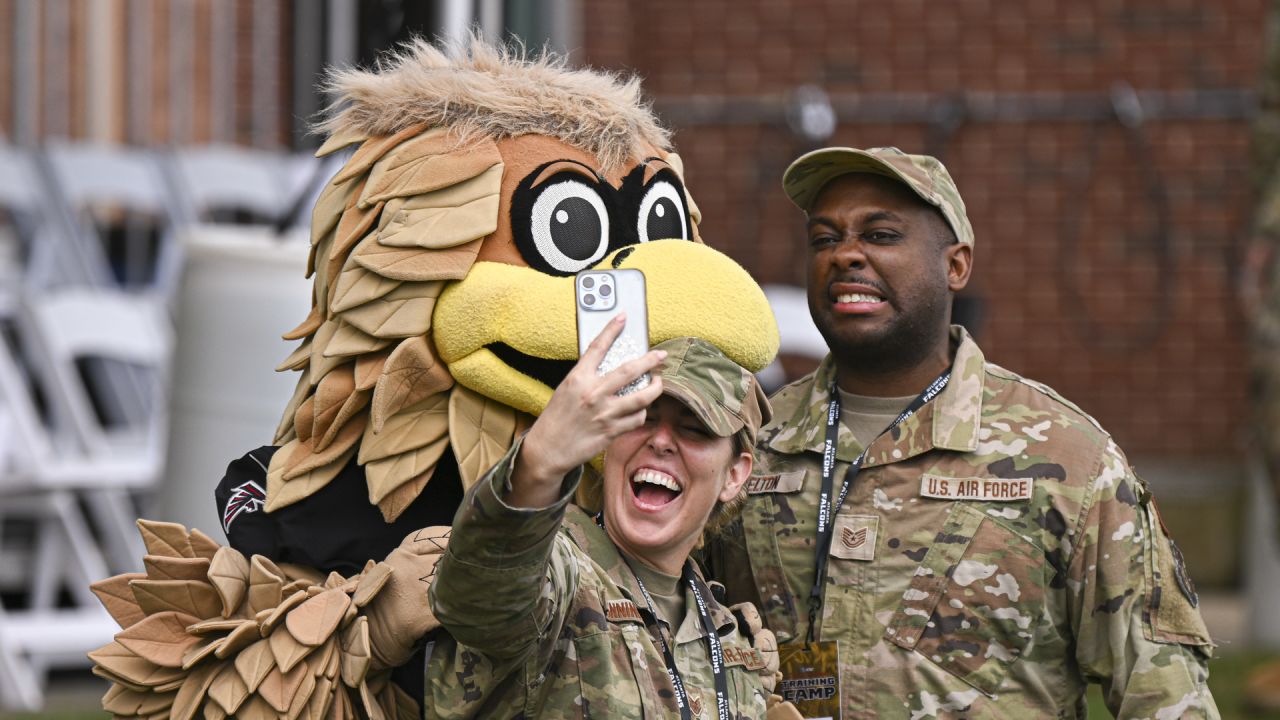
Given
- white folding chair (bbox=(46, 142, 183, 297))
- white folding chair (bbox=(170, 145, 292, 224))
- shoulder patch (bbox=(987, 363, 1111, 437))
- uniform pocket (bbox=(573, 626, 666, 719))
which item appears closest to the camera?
uniform pocket (bbox=(573, 626, 666, 719))

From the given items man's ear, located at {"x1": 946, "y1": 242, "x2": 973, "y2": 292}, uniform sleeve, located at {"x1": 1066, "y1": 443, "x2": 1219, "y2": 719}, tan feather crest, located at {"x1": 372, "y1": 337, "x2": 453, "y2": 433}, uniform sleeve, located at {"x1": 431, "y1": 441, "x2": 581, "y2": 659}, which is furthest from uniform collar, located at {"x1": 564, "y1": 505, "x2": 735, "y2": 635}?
man's ear, located at {"x1": 946, "y1": 242, "x2": 973, "y2": 292}

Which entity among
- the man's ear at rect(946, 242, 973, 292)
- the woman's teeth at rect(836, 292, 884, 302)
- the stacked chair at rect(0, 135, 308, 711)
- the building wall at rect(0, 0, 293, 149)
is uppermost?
the building wall at rect(0, 0, 293, 149)

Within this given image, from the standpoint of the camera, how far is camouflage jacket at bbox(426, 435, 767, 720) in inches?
97.0

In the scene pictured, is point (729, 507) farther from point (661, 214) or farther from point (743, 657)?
point (661, 214)

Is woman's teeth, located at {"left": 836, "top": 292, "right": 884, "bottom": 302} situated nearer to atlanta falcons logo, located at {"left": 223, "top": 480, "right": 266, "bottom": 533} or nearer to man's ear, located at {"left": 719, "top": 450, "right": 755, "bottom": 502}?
man's ear, located at {"left": 719, "top": 450, "right": 755, "bottom": 502}

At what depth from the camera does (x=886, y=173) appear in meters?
3.47

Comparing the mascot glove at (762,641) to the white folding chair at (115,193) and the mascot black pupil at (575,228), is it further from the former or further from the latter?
the white folding chair at (115,193)

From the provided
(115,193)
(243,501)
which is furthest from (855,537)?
(115,193)

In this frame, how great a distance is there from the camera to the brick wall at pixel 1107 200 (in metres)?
8.89

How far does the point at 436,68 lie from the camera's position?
3.37 meters

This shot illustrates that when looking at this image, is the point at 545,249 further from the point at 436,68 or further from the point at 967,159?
the point at 967,159

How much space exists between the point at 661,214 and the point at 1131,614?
3.62 feet

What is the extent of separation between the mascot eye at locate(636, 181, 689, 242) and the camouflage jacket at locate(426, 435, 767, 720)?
589 millimetres

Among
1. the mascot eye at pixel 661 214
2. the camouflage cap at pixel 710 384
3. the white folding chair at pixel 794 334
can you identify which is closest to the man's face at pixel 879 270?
the mascot eye at pixel 661 214
